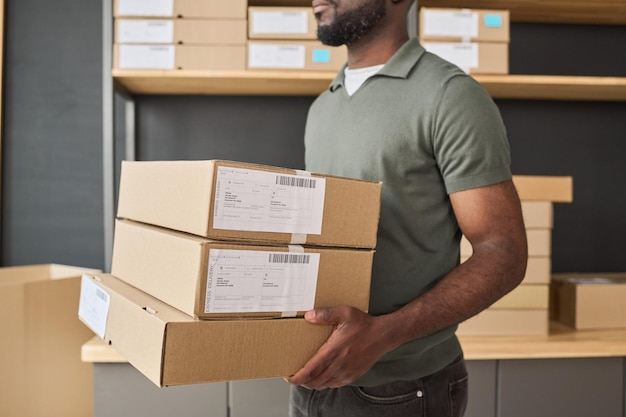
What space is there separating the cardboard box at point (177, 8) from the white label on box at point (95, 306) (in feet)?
3.19

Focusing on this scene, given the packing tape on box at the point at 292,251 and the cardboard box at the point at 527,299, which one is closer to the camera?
the packing tape on box at the point at 292,251

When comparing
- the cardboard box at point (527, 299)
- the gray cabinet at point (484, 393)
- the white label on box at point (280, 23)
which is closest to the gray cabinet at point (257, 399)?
the gray cabinet at point (484, 393)

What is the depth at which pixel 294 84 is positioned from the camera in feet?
5.84

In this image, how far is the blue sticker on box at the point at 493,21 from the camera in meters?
1.68

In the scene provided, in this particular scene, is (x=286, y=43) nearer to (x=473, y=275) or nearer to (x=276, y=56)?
(x=276, y=56)

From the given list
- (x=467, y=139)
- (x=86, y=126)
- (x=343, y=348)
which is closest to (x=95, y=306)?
(x=343, y=348)

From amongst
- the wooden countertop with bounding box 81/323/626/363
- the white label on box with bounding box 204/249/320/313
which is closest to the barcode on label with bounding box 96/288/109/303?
the white label on box with bounding box 204/249/320/313

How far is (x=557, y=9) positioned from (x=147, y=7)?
1338 millimetres

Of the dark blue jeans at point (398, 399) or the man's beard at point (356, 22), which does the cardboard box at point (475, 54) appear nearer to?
the man's beard at point (356, 22)

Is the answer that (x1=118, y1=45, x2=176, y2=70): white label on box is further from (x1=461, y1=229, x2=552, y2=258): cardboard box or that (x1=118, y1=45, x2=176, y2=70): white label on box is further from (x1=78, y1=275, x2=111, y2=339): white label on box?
(x1=461, y1=229, x2=552, y2=258): cardboard box

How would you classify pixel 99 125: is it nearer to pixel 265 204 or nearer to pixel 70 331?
pixel 70 331

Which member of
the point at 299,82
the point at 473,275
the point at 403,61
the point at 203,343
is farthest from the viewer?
the point at 299,82

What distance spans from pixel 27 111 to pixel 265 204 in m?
1.64

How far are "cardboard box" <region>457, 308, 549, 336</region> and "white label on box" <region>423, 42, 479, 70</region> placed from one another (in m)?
0.72
